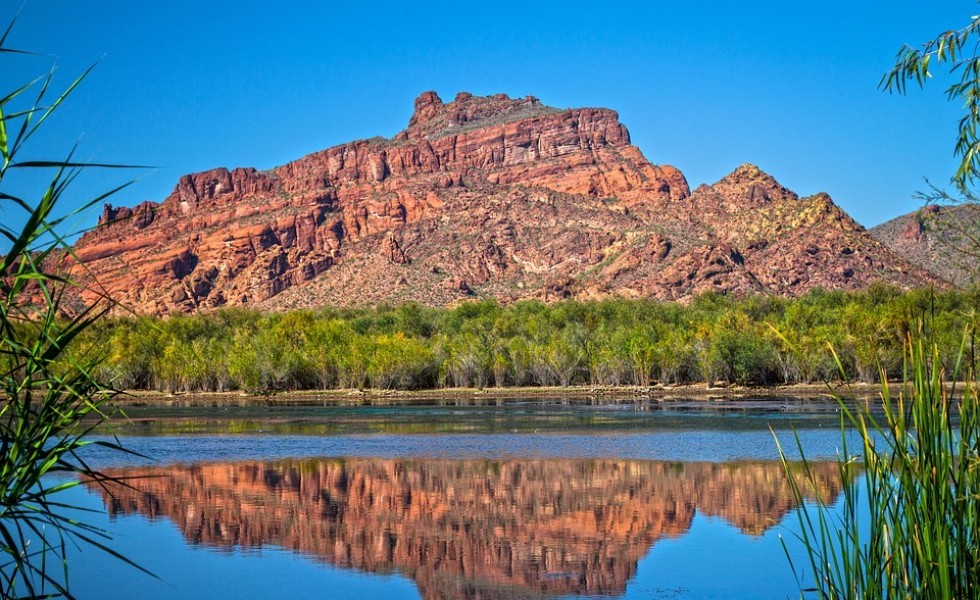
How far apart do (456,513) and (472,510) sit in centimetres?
53


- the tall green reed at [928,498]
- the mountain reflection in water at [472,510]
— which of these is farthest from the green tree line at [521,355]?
the tall green reed at [928,498]

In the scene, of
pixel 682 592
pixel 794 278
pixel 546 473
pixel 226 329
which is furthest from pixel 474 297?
pixel 682 592

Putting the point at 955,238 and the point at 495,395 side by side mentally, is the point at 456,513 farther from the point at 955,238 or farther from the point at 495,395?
the point at 495,395

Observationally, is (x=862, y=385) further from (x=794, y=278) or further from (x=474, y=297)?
(x=474, y=297)

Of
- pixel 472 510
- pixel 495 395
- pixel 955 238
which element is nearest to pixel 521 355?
pixel 495 395

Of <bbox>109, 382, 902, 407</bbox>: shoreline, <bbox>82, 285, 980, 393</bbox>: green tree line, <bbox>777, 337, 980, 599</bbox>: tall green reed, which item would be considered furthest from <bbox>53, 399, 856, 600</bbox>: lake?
<bbox>82, 285, 980, 393</bbox>: green tree line

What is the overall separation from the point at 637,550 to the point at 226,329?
10743 cm

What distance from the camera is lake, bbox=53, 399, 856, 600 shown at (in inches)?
662

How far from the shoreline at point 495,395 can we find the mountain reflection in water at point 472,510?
129 ft

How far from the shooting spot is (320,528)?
21.5m

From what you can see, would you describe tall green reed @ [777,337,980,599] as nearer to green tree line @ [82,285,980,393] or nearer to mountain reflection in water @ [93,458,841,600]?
mountain reflection in water @ [93,458,841,600]

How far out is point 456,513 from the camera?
910 inches

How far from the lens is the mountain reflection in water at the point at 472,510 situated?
17.7 m

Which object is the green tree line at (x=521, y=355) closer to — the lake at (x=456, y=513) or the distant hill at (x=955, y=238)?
the lake at (x=456, y=513)
